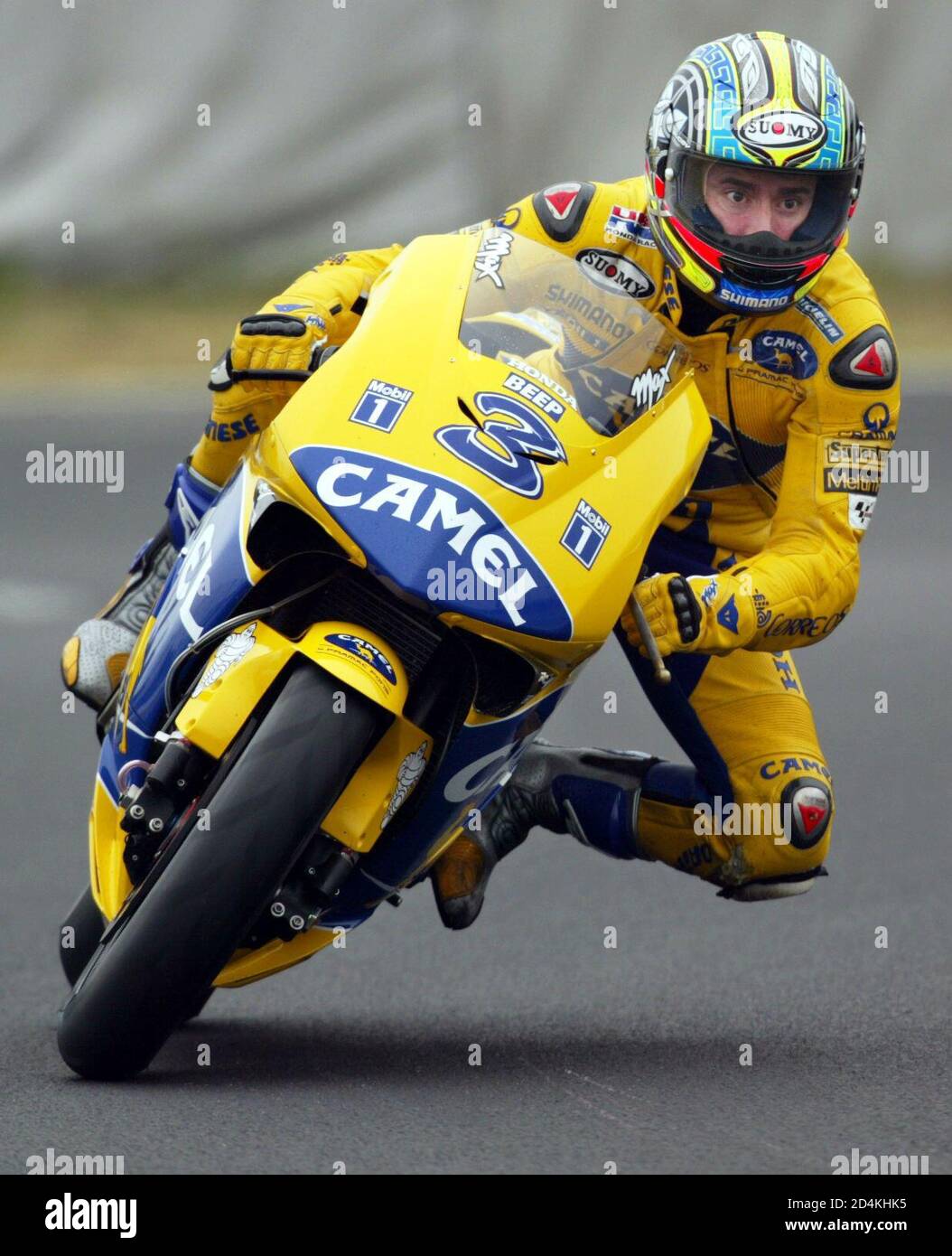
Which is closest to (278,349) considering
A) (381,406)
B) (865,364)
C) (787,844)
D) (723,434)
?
(381,406)

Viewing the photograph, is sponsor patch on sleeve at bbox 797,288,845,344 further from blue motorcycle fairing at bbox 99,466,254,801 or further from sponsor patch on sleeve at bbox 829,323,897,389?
blue motorcycle fairing at bbox 99,466,254,801

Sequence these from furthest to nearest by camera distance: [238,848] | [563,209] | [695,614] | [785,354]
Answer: [563,209] < [785,354] < [695,614] < [238,848]

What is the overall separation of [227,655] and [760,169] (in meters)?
1.39

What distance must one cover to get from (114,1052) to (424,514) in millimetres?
1041

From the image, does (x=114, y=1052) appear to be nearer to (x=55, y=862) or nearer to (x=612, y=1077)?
(x=612, y=1077)

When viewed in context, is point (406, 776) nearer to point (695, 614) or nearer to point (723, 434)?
point (695, 614)

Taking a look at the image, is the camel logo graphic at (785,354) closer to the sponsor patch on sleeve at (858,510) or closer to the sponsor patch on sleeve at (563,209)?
the sponsor patch on sleeve at (858,510)

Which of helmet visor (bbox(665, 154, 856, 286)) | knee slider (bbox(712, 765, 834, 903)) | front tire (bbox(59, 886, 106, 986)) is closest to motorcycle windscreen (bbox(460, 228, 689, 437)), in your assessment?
helmet visor (bbox(665, 154, 856, 286))

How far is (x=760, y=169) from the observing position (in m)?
4.26

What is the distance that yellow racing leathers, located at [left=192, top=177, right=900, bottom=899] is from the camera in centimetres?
428

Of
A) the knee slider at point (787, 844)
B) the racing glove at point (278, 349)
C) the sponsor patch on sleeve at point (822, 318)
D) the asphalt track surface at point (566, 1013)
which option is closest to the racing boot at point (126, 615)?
the racing glove at point (278, 349)

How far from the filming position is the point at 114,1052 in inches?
150

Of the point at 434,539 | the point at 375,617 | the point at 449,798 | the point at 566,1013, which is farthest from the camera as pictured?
the point at 566,1013

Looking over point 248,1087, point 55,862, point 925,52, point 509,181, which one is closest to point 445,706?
point 248,1087
